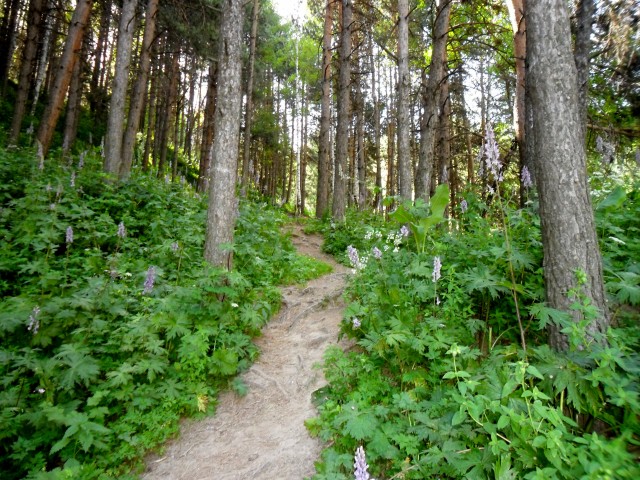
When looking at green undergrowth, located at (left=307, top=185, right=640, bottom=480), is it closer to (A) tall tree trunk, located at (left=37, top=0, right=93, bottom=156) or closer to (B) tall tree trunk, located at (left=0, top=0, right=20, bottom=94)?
(A) tall tree trunk, located at (left=37, top=0, right=93, bottom=156)

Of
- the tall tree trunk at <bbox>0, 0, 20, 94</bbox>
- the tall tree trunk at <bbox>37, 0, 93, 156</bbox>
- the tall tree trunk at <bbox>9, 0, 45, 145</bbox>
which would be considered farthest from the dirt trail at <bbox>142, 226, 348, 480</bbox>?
the tall tree trunk at <bbox>0, 0, 20, 94</bbox>

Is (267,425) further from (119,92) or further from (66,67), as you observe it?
(66,67)

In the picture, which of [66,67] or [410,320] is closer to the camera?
[410,320]

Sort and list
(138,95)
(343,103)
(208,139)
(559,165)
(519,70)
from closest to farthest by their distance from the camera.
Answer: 1. (559,165)
2. (519,70)
3. (138,95)
4. (343,103)
5. (208,139)

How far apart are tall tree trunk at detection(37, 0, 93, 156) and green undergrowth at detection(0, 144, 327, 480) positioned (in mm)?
4293

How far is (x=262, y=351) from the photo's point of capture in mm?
4734

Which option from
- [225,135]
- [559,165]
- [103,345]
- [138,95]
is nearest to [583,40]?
[559,165]

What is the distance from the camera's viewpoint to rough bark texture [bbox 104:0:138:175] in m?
8.31

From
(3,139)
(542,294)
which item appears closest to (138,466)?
(542,294)

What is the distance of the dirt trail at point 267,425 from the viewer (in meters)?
2.99

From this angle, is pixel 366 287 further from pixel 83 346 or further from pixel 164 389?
pixel 83 346

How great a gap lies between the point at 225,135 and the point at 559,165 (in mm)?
4055

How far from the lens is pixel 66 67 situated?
8.93m

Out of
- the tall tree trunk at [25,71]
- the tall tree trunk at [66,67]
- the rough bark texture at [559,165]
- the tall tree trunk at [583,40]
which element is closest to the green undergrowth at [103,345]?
the rough bark texture at [559,165]
